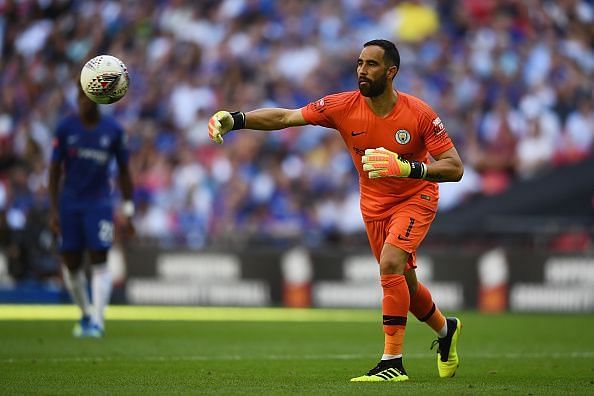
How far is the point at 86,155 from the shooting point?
12938mm

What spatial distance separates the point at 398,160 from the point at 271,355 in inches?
136

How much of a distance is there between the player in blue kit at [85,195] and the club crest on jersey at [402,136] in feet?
16.1

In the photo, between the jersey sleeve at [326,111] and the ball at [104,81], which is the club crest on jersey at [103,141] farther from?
the jersey sleeve at [326,111]

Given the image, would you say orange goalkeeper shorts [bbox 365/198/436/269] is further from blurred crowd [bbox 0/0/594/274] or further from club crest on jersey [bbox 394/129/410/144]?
blurred crowd [bbox 0/0/594/274]

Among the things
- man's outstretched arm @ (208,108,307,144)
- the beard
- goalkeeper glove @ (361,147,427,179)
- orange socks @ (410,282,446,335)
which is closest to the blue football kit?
man's outstretched arm @ (208,108,307,144)

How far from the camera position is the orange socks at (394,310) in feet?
28.1

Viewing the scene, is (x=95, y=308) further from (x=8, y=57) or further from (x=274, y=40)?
(x=8, y=57)

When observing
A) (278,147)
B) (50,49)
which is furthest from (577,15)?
(50,49)

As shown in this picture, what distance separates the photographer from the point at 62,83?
25516 mm

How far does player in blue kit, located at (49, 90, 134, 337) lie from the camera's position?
1291cm

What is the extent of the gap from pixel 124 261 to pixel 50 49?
7.84 metres

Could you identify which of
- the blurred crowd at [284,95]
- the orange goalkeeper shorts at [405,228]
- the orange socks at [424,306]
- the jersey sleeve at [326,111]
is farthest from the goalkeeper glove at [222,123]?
the blurred crowd at [284,95]

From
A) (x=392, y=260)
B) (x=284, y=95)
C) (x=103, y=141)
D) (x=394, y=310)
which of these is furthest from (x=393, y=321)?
(x=284, y=95)

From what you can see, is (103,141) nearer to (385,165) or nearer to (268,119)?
(268,119)
